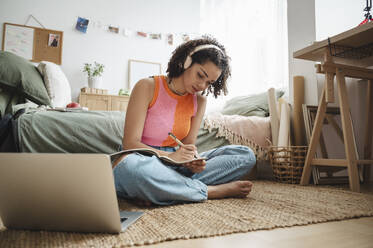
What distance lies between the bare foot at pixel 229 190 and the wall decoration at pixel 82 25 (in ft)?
10.3

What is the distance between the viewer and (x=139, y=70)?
376cm

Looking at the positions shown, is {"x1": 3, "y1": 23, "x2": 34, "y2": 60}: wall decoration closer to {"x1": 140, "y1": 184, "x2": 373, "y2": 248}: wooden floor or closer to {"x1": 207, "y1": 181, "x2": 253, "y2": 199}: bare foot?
{"x1": 207, "y1": 181, "x2": 253, "y2": 199}: bare foot

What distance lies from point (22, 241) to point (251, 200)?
74 cm

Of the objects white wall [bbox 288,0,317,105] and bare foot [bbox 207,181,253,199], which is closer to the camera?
bare foot [bbox 207,181,253,199]

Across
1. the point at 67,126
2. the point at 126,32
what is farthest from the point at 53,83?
the point at 126,32

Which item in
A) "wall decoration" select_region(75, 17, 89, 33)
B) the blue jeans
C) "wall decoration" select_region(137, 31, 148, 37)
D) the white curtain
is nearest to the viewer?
the blue jeans

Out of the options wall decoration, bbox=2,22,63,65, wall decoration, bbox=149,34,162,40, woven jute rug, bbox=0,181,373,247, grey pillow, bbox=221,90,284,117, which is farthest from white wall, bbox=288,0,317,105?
wall decoration, bbox=2,22,63,65

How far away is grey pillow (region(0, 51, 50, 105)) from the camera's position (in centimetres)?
167

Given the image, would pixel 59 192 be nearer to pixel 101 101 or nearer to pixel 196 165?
pixel 196 165

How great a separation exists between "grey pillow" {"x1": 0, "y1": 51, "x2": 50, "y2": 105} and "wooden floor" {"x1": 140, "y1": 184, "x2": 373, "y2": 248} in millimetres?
1556

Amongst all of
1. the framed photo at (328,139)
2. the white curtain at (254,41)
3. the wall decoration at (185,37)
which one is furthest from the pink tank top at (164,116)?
the wall decoration at (185,37)

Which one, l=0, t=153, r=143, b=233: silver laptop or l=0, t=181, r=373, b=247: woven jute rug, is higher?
l=0, t=153, r=143, b=233: silver laptop

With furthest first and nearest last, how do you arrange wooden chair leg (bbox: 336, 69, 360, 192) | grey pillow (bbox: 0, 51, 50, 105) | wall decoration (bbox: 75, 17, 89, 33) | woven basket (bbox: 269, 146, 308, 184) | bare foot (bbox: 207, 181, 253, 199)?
wall decoration (bbox: 75, 17, 89, 33), grey pillow (bbox: 0, 51, 50, 105), woven basket (bbox: 269, 146, 308, 184), wooden chair leg (bbox: 336, 69, 360, 192), bare foot (bbox: 207, 181, 253, 199)

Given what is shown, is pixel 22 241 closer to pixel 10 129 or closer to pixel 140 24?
pixel 10 129
